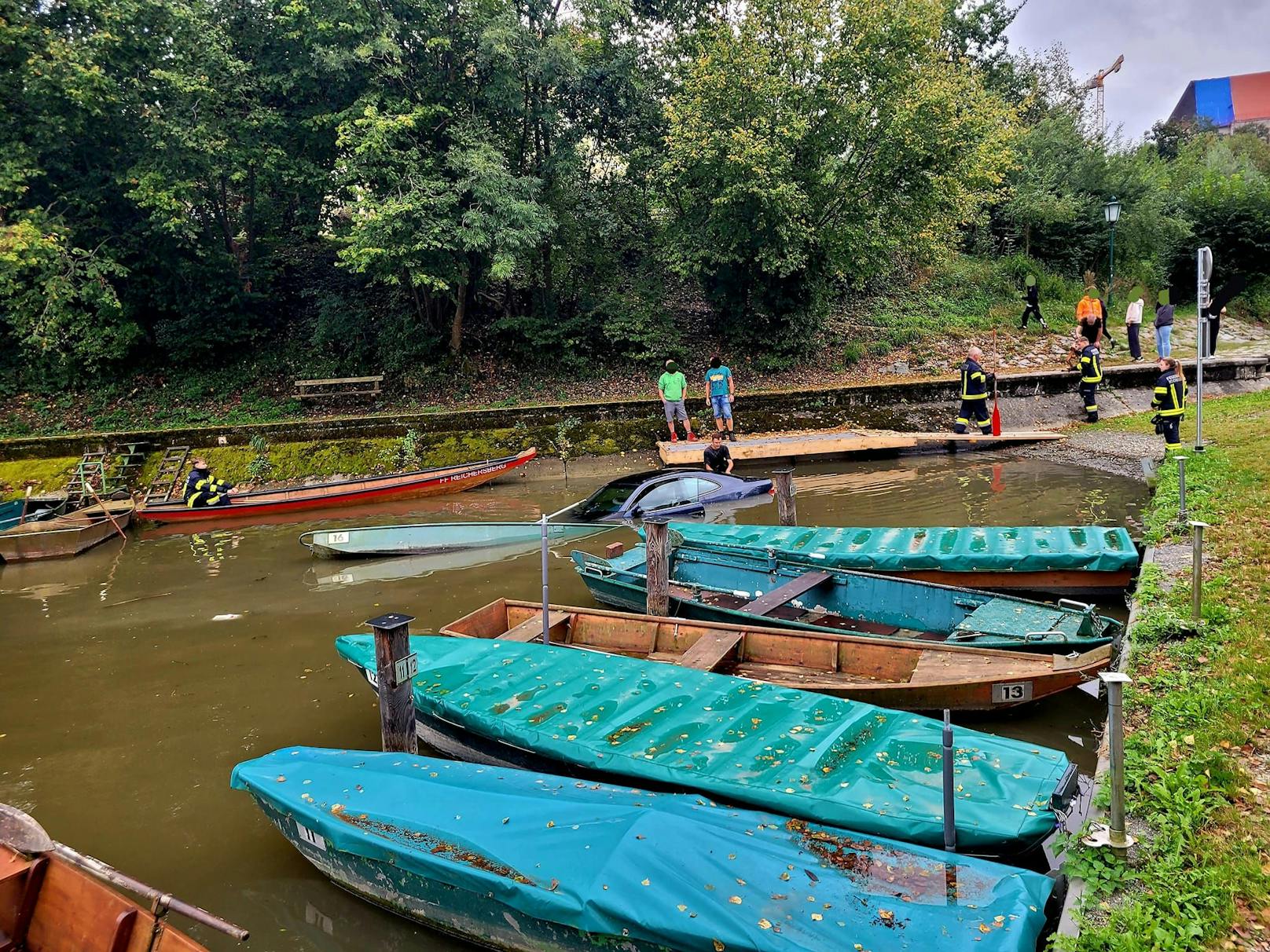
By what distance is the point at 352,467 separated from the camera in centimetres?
1720

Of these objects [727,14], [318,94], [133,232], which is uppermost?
[727,14]

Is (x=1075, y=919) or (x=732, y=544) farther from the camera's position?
(x=732, y=544)

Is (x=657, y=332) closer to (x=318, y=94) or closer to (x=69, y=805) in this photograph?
(x=318, y=94)

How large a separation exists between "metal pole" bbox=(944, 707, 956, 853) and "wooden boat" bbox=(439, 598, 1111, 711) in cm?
203

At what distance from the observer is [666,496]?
12117 millimetres

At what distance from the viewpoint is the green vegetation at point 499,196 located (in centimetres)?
1741

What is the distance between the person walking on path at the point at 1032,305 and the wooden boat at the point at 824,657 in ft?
61.7

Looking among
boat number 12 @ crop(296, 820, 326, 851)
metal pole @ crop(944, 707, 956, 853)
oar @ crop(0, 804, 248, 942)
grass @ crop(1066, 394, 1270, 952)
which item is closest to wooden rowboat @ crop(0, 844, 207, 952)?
oar @ crop(0, 804, 248, 942)

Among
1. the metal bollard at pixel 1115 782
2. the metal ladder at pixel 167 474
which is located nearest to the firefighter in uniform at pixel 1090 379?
the metal bollard at pixel 1115 782

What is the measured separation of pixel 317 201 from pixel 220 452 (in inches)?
305

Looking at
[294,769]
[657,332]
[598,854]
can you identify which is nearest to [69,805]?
[294,769]

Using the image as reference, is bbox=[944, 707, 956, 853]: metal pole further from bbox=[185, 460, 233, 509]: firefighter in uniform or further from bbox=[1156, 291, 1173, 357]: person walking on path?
bbox=[1156, 291, 1173, 357]: person walking on path

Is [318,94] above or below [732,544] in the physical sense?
above

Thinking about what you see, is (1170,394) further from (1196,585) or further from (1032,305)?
(1032,305)
